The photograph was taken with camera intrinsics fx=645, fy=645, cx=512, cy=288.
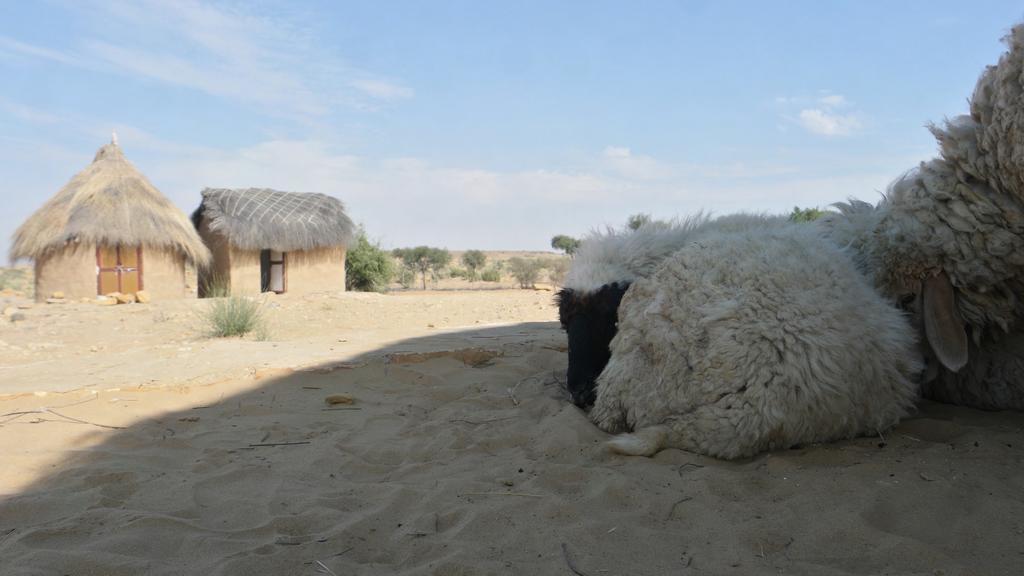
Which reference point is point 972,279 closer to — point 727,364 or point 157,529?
point 727,364

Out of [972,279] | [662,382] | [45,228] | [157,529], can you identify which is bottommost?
[157,529]

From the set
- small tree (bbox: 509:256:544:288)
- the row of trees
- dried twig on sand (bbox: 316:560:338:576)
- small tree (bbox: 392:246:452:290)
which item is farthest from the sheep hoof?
small tree (bbox: 392:246:452:290)

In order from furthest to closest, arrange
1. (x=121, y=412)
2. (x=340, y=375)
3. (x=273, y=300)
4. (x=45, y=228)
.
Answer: (x=45, y=228) < (x=273, y=300) < (x=340, y=375) < (x=121, y=412)

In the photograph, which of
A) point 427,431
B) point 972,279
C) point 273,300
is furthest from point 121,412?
point 273,300

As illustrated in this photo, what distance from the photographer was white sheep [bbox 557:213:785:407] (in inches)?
157

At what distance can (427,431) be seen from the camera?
13.0ft

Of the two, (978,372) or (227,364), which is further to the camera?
(227,364)

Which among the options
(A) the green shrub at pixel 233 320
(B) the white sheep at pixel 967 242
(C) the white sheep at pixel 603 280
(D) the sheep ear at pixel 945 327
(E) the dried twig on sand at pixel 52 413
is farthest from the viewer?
(A) the green shrub at pixel 233 320

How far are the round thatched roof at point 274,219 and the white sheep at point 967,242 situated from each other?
1737 cm

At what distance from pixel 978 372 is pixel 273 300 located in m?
14.0

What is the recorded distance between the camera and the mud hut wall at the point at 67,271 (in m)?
16.1

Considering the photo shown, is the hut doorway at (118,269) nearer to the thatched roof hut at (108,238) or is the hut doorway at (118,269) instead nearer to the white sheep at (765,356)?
the thatched roof hut at (108,238)

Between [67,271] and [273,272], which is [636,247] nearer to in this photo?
[67,271]

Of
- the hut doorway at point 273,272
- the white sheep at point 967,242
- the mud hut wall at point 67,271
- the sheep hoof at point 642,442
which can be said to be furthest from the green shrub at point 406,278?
the white sheep at point 967,242
